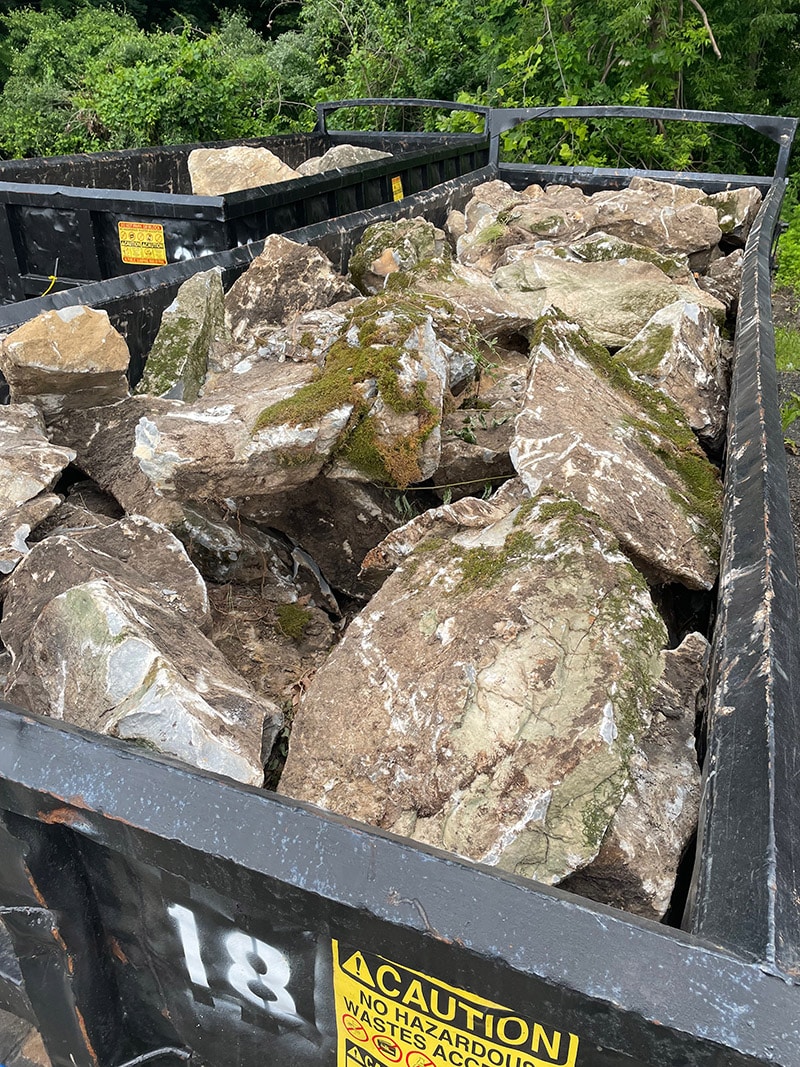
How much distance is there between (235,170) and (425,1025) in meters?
5.28

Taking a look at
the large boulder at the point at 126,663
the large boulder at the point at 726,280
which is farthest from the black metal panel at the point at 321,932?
Answer: the large boulder at the point at 726,280

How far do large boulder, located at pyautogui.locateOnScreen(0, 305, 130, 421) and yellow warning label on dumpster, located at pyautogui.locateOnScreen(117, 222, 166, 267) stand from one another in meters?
1.36

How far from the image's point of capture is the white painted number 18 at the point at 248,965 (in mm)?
948

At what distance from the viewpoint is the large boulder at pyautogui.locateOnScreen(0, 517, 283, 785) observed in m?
1.35

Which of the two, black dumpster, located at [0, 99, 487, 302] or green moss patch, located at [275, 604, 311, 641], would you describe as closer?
green moss patch, located at [275, 604, 311, 641]

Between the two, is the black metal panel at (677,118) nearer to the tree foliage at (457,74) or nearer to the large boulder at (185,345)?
the tree foliage at (457,74)

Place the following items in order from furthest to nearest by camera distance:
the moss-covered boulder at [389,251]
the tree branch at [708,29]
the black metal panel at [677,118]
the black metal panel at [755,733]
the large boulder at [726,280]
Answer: the tree branch at [708,29] < the black metal panel at [677,118] < the large boulder at [726,280] < the moss-covered boulder at [389,251] < the black metal panel at [755,733]

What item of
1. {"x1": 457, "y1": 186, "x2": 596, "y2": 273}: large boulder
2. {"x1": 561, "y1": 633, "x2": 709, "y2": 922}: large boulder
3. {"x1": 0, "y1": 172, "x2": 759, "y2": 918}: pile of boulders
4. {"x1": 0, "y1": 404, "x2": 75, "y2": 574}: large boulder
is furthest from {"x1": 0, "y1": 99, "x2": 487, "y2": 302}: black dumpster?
{"x1": 561, "y1": 633, "x2": 709, "y2": 922}: large boulder

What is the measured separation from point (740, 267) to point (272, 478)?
9.91 ft

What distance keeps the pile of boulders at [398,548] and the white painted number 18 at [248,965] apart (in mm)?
340

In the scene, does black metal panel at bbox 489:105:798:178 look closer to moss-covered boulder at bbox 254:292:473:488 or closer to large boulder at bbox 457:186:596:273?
large boulder at bbox 457:186:596:273

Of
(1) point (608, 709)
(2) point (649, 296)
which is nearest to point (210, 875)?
(1) point (608, 709)

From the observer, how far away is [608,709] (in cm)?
131

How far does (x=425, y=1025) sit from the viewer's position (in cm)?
85
